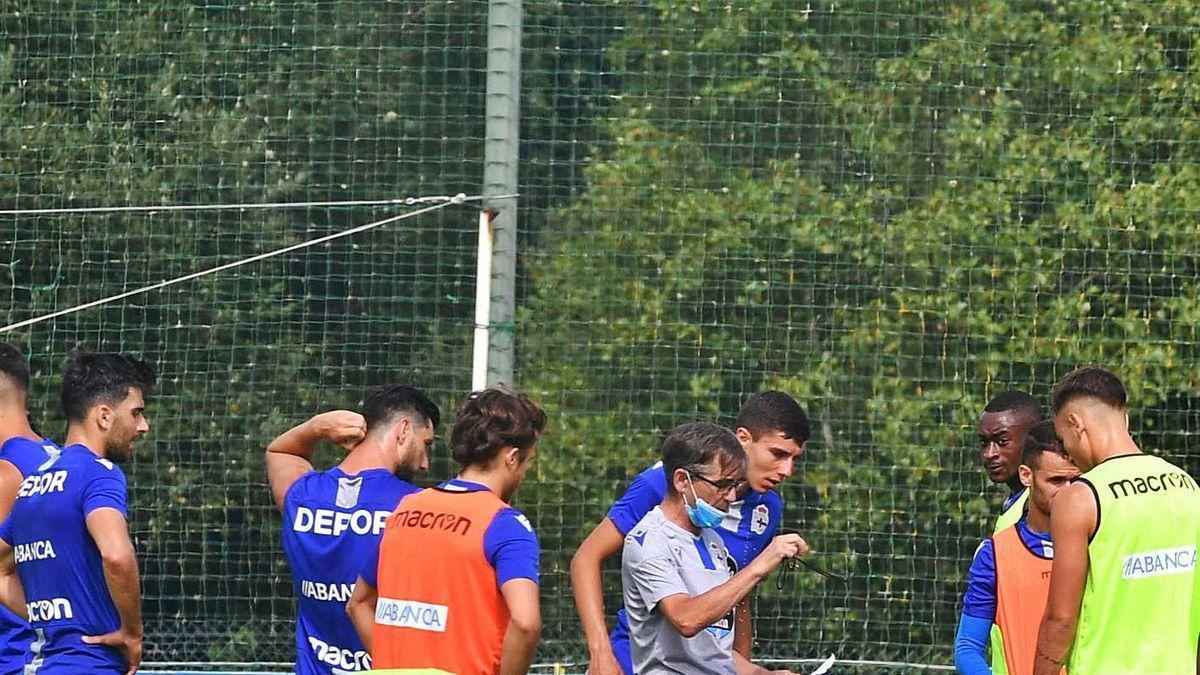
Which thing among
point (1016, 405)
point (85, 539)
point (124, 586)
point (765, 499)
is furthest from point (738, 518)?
point (85, 539)

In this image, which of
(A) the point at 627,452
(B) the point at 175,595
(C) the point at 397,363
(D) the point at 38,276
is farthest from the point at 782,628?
(D) the point at 38,276

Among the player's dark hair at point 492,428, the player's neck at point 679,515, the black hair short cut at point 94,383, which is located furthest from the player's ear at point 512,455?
the black hair short cut at point 94,383

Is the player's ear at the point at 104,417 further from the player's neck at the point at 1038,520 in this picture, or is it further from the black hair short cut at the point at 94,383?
the player's neck at the point at 1038,520

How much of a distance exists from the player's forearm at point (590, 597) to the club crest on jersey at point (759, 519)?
592mm

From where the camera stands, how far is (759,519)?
5.63 metres

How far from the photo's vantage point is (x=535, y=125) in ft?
28.1

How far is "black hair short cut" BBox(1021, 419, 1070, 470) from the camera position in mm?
5203

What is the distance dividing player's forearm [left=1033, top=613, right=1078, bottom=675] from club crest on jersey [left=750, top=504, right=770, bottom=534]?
3.78 ft

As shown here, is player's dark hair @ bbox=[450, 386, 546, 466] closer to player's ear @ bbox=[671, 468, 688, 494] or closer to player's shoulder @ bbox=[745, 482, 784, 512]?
player's ear @ bbox=[671, 468, 688, 494]

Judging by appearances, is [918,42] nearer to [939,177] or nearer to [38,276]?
[939,177]

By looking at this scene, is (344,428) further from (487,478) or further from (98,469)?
(487,478)

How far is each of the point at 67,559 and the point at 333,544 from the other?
846 mm

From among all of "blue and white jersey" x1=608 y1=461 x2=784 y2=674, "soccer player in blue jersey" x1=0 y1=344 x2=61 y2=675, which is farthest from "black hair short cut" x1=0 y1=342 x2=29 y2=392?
"blue and white jersey" x1=608 y1=461 x2=784 y2=674

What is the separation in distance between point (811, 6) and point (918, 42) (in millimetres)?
606
